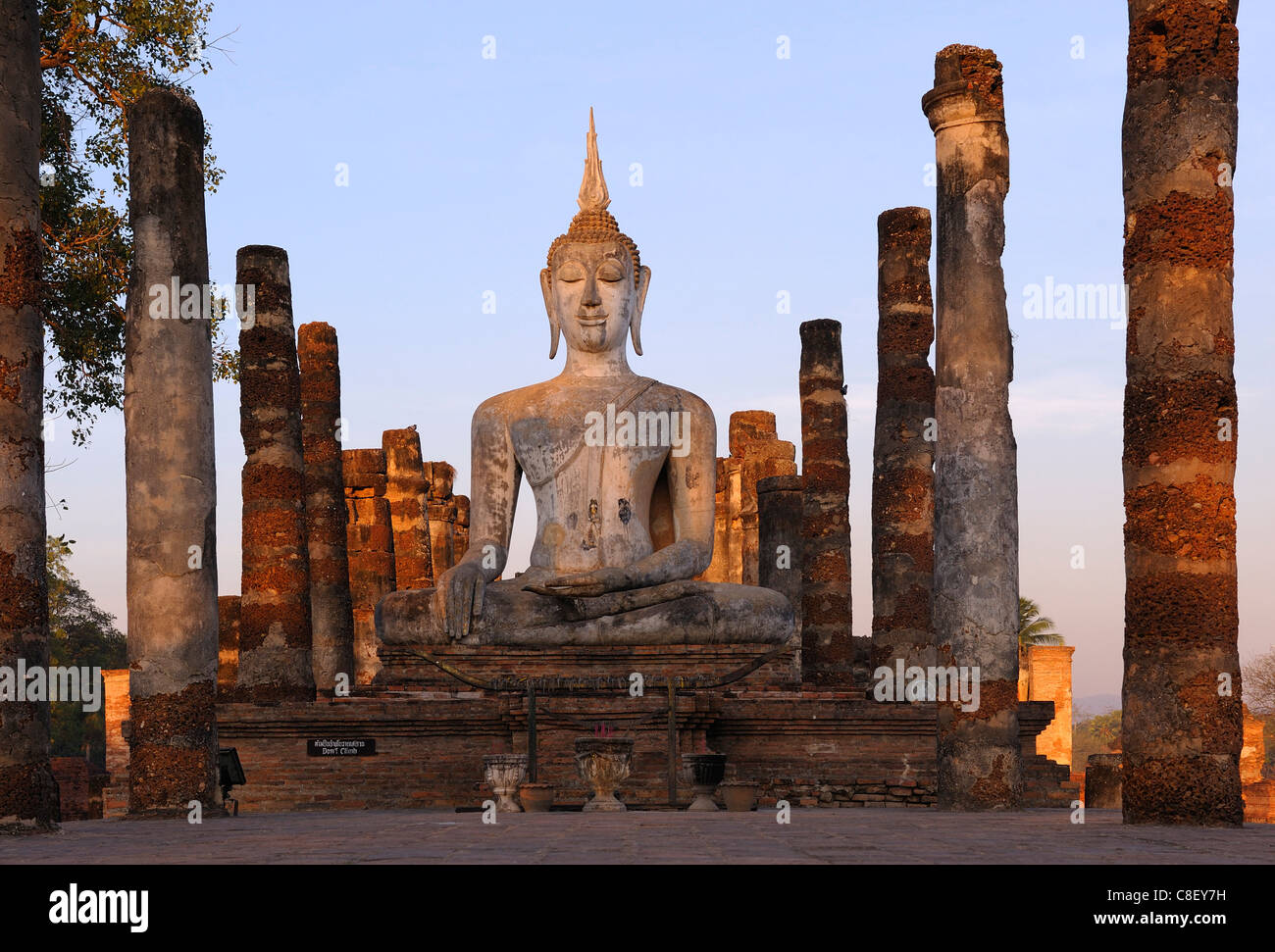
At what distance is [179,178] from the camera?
12.2 meters

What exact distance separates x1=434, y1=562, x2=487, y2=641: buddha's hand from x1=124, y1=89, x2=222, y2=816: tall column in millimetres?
4821

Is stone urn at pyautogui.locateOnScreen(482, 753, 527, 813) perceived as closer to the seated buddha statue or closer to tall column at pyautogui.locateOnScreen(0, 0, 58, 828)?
tall column at pyautogui.locateOnScreen(0, 0, 58, 828)

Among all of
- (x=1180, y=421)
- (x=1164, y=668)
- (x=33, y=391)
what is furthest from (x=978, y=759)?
(x=33, y=391)

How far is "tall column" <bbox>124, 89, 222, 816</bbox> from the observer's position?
1164 cm

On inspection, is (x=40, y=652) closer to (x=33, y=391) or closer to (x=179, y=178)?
(x=33, y=391)

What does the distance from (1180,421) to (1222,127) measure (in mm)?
1777

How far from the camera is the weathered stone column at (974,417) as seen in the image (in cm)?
1226

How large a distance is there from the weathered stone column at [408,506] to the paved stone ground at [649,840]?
19.9 meters

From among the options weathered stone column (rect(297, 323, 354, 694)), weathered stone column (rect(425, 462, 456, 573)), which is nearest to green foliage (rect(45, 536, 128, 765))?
weathered stone column (rect(425, 462, 456, 573))

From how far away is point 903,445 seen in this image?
65.9ft

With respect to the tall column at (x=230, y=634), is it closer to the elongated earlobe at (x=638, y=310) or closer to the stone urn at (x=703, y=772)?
the elongated earlobe at (x=638, y=310)

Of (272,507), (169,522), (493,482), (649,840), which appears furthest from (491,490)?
(649,840)

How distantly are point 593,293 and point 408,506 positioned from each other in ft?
46.5
